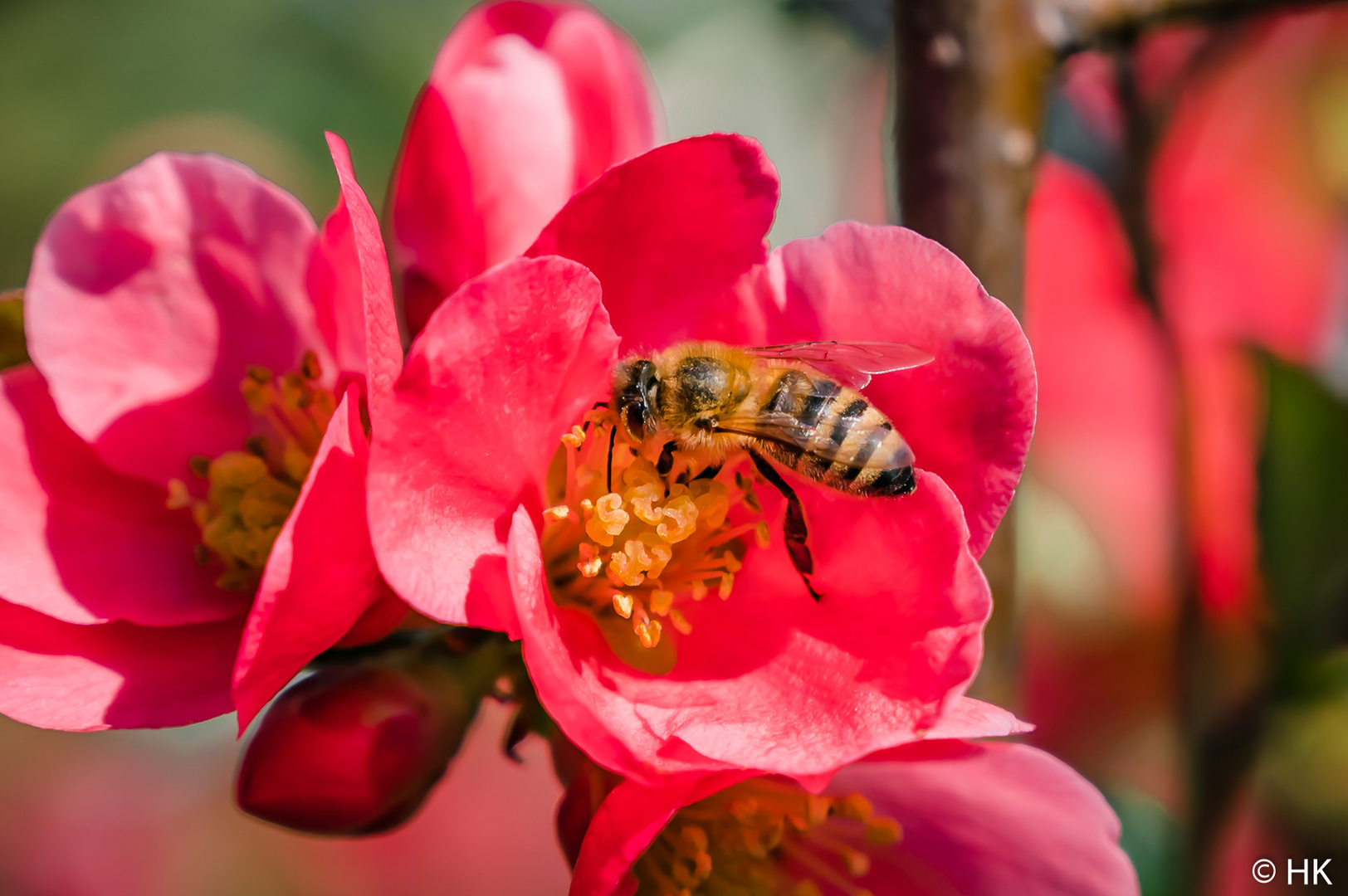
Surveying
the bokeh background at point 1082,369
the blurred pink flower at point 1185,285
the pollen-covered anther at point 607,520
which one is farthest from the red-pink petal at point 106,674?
the blurred pink flower at point 1185,285

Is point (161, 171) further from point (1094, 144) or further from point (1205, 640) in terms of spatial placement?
point (1094, 144)

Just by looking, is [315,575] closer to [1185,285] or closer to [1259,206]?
[1185,285]

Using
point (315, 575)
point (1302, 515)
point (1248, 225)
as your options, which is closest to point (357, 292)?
point (315, 575)

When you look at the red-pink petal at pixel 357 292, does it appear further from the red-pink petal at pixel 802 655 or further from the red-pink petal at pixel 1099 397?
the red-pink petal at pixel 1099 397

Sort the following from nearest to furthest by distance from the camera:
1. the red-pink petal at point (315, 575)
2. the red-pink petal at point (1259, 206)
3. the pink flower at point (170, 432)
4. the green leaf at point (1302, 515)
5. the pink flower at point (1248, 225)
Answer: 1. the red-pink petal at point (315, 575)
2. the pink flower at point (170, 432)
3. the green leaf at point (1302, 515)
4. the pink flower at point (1248, 225)
5. the red-pink petal at point (1259, 206)

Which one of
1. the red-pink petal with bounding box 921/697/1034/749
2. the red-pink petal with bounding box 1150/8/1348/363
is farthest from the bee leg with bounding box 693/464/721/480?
the red-pink petal with bounding box 1150/8/1348/363

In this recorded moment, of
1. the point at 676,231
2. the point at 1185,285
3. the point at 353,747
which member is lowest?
the point at 1185,285
